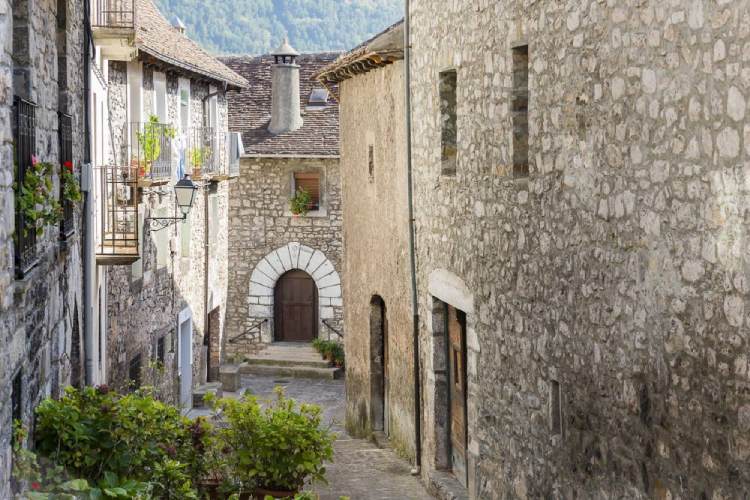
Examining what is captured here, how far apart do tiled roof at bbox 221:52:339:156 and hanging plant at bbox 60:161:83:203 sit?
18856 millimetres

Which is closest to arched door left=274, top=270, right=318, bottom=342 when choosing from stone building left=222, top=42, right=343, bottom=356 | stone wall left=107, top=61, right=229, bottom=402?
stone building left=222, top=42, right=343, bottom=356

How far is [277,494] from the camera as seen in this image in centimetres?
908

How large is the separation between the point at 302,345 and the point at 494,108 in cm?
1949

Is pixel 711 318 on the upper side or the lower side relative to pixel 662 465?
upper

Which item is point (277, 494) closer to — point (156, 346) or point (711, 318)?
point (711, 318)

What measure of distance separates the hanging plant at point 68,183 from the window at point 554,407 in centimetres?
361

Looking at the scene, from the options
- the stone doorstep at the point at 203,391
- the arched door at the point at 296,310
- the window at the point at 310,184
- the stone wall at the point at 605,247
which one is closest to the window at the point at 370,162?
the stone wall at the point at 605,247

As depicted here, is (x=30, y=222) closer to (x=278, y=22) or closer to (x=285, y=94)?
(x=285, y=94)

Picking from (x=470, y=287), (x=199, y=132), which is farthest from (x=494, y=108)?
(x=199, y=132)

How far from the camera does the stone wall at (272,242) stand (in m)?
28.2

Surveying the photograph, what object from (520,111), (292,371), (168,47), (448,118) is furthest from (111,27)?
(292,371)

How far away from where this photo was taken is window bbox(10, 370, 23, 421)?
21.2 ft

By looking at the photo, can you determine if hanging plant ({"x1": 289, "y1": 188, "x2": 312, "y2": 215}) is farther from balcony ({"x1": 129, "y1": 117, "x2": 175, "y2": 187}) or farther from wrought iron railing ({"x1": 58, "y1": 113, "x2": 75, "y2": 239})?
wrought iron railing ({"x1": 58, "y1": 113, "x2": 75, "y2": 239})

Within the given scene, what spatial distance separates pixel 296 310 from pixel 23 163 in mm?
22401
